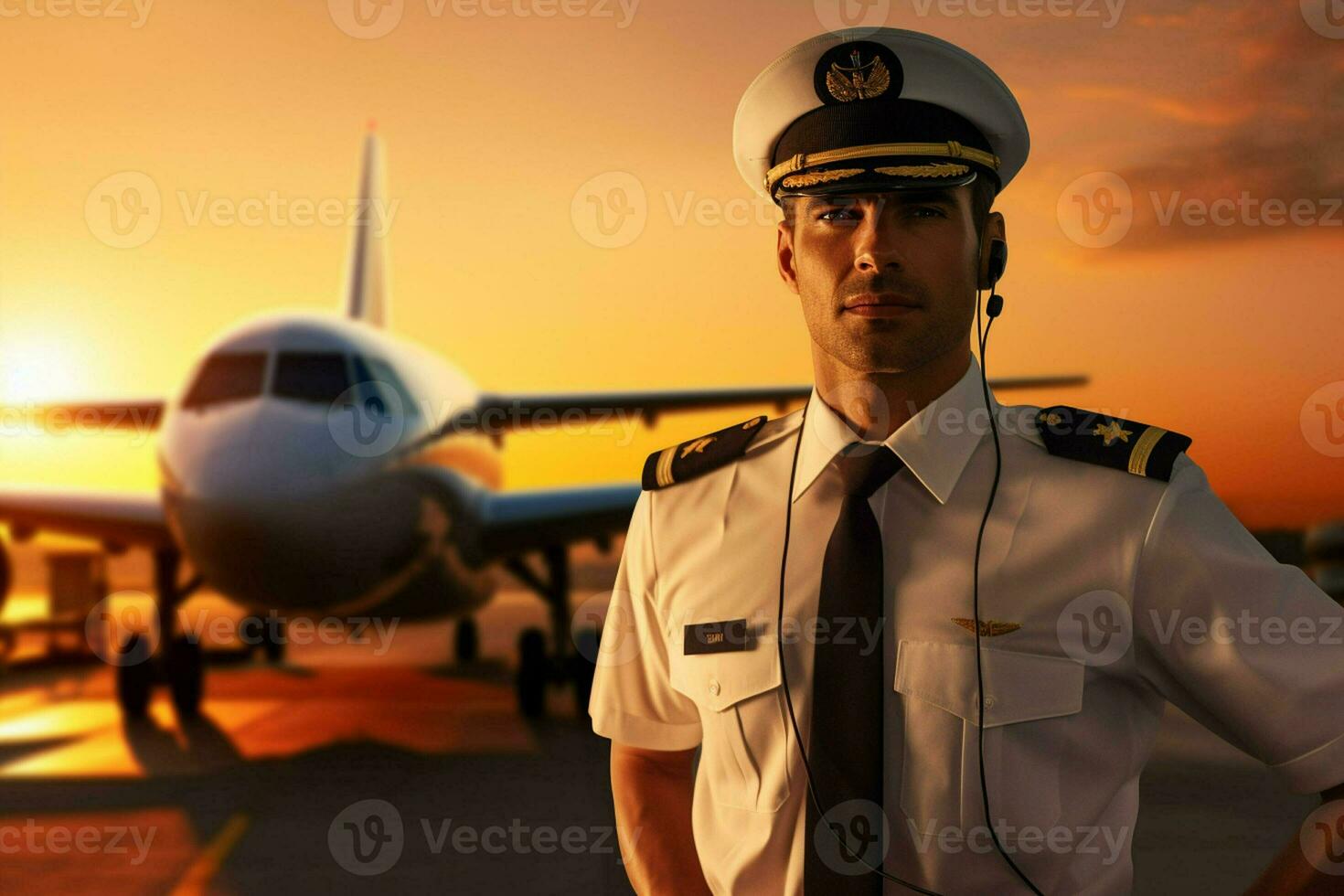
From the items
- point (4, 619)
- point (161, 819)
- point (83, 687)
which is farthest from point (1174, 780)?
point (4, 619)

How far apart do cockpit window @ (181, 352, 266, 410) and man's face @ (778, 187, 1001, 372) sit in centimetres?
695

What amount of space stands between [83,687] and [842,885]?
13735 mm

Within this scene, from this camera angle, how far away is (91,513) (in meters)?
10.1

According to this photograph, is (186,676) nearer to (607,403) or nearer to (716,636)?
(607,403)

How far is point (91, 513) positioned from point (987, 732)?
1049 cm

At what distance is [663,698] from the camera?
1.78m

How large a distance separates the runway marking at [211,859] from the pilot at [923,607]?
167 inches

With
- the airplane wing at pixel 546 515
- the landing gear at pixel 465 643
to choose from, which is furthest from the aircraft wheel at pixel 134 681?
the landing gear at pixel 465 643

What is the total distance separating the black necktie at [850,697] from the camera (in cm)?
148

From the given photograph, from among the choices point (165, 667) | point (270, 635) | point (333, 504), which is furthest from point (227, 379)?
point (270, 635)

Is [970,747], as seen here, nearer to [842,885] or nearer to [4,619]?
[842,885]

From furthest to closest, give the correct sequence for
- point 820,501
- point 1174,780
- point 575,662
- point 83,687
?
point 83,687, point 575,662, point 1174,780, point 820,501

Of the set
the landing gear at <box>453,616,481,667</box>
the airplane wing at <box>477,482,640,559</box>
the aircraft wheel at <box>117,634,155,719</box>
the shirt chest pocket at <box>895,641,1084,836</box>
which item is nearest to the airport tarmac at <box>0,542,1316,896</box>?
the aircraft wheel at <box>117,634,155,719</box>

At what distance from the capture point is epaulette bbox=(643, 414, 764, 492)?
186 cm
